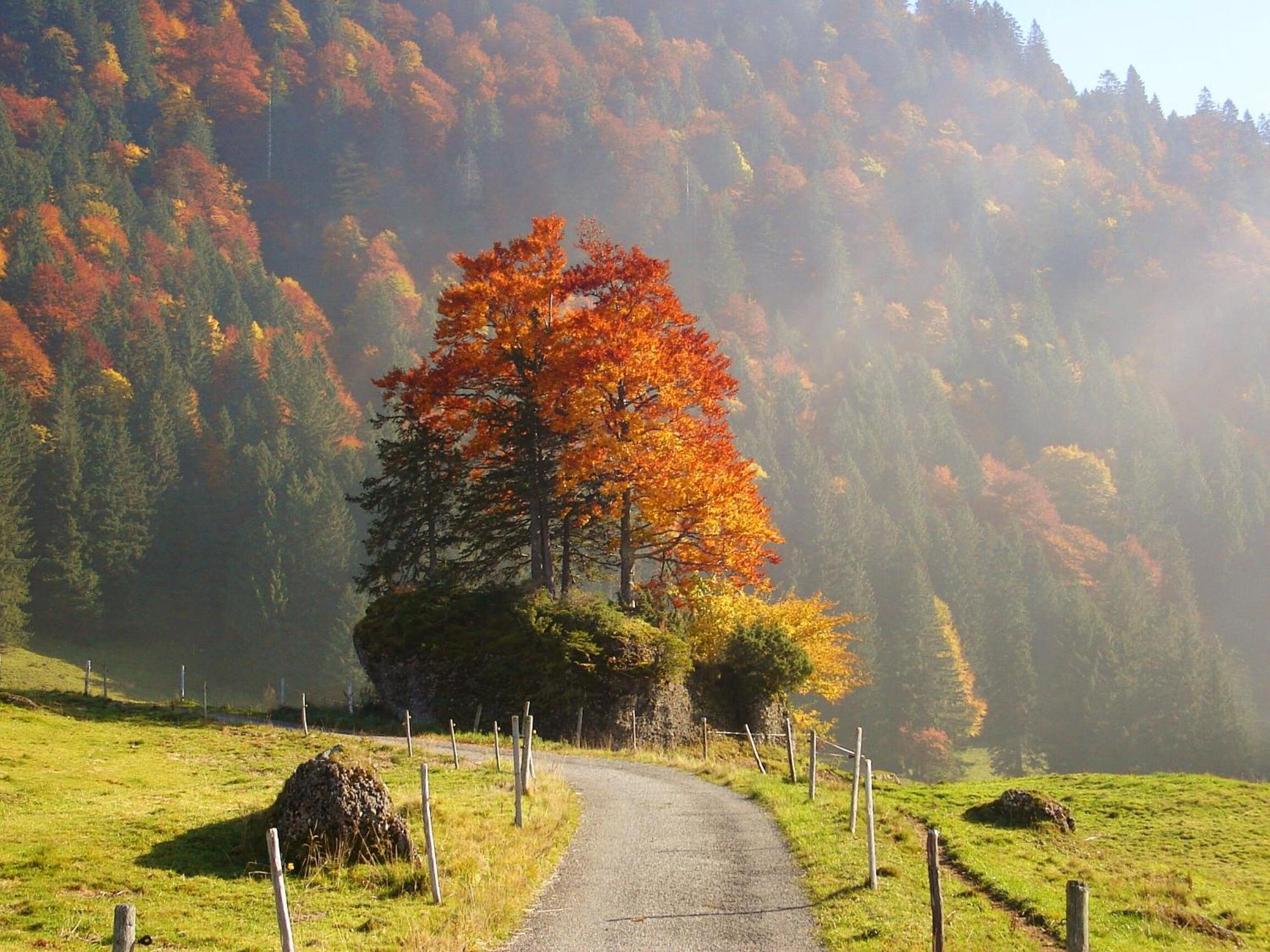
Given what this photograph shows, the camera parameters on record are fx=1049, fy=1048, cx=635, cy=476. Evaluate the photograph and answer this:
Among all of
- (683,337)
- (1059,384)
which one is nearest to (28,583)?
(683,337)

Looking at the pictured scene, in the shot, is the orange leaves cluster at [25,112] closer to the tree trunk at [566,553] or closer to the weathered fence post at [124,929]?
the tree trunk at [566,553]

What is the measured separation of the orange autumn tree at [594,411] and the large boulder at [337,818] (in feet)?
76.2

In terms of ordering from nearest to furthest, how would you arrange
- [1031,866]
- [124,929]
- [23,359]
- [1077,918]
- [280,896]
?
[124,929]
[1077,918]
[280,896]
[1031,866]
[23,359]

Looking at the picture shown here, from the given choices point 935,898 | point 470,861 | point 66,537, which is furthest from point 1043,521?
point 935,898

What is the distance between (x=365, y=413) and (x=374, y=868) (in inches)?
4744

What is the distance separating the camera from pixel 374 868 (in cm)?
1702

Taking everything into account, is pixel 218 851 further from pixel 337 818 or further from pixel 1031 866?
pixel 1031 866

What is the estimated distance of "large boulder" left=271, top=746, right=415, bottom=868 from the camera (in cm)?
1727

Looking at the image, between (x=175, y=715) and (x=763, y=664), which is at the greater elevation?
(x=763, y=664)

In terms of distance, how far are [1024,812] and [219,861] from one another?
20.1 metres

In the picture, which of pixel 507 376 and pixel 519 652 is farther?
pixel 507 376

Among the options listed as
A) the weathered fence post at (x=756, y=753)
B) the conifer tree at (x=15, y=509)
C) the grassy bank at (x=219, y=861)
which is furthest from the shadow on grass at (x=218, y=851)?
the conifer tree at (x=15, y=509)

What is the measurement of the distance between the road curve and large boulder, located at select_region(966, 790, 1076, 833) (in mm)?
7355

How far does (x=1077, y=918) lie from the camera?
10.6 meters
